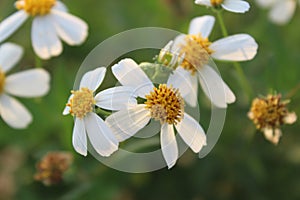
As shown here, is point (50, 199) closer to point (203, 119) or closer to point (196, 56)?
point (203, 119)

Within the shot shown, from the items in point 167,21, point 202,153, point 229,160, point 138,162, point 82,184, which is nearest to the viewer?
point 202,153

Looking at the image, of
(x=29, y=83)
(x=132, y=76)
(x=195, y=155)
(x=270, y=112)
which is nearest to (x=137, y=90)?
(x=132, y=76)

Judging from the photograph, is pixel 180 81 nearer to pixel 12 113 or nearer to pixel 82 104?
pixel 82 104

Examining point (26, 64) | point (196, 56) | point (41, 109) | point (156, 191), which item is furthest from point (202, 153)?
point (26, 64)

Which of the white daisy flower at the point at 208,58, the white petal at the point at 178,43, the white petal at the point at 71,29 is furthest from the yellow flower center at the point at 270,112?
the white petal at the point at 71,29

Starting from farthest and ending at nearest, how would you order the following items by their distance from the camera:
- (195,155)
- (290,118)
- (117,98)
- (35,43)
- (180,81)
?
(195,155) → (35,43) → (290,118) → (180,81) → (117,98)

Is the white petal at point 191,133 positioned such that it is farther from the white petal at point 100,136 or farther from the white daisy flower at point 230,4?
the white daisy flower at point 230,4

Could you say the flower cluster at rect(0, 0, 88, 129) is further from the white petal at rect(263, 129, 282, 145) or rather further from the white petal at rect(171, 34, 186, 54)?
the white petal at rect(263, 129, 282, 145)
